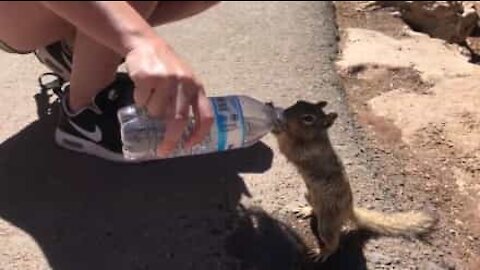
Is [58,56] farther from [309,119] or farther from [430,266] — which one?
[430,266]

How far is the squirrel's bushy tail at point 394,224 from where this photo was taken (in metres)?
2.73

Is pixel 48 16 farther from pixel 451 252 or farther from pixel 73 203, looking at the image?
pixel 451 252

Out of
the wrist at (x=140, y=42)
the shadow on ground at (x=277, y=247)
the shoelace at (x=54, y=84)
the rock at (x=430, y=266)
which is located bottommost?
the rock at (x=430, y=266)

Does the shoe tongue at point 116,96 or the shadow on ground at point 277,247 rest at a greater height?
the shoe tongue at point 116,96

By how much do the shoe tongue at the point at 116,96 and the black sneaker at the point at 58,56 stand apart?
0.21 meters

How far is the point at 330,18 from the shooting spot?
417cm

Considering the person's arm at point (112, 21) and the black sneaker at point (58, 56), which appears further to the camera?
the black sneaker at point (58, 56)

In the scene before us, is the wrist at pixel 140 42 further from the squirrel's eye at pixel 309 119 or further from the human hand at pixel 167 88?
the squirrel's eye at pixel 309 119

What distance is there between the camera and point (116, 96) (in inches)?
113

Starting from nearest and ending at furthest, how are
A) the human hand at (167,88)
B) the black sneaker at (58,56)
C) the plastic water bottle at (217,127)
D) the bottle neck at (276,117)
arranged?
the human hand at (167,88), the plastic water bottle at (217,127), the bottle neck at (276,117), the black sneaker at (58,56)

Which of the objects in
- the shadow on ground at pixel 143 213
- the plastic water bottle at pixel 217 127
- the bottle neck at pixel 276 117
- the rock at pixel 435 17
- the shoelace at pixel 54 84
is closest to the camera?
the plastic water bottle at pixel 217 127

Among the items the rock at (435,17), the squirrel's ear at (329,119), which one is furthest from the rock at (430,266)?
the rock at (435,17)

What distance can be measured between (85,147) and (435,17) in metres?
2.13

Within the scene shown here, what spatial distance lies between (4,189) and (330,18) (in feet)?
6.36
